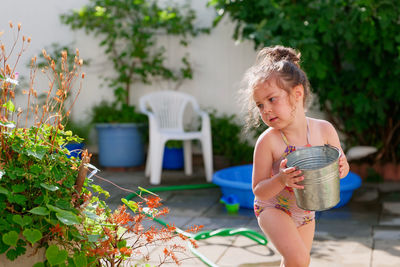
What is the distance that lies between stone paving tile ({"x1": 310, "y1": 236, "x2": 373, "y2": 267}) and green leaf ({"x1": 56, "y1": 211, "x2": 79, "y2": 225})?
1.67m

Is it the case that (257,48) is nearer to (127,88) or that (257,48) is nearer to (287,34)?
(287,34)

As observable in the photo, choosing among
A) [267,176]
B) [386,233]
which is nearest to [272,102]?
[267,176]

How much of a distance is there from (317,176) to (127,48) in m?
A: 4.83

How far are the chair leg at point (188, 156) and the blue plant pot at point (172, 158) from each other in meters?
0.21

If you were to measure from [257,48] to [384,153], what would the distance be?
62.9 inches

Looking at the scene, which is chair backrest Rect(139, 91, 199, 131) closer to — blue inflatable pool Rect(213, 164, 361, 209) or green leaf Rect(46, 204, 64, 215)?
blue inflatable pool Rect(213, 164, 361, 209)

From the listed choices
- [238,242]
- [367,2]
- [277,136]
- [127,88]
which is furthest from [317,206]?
[127,88]

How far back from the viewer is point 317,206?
1972 millimetres

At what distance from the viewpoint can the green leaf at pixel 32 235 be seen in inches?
65.3

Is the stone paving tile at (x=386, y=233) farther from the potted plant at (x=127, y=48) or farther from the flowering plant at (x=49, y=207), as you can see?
the potted plant at (x=127, y=48)

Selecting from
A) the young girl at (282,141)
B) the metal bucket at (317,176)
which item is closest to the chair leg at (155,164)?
the young girl at (282,141)

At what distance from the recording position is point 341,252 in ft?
10.7

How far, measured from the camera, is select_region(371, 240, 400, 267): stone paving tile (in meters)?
3.02

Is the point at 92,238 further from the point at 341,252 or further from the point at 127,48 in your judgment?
the point at 127,48
